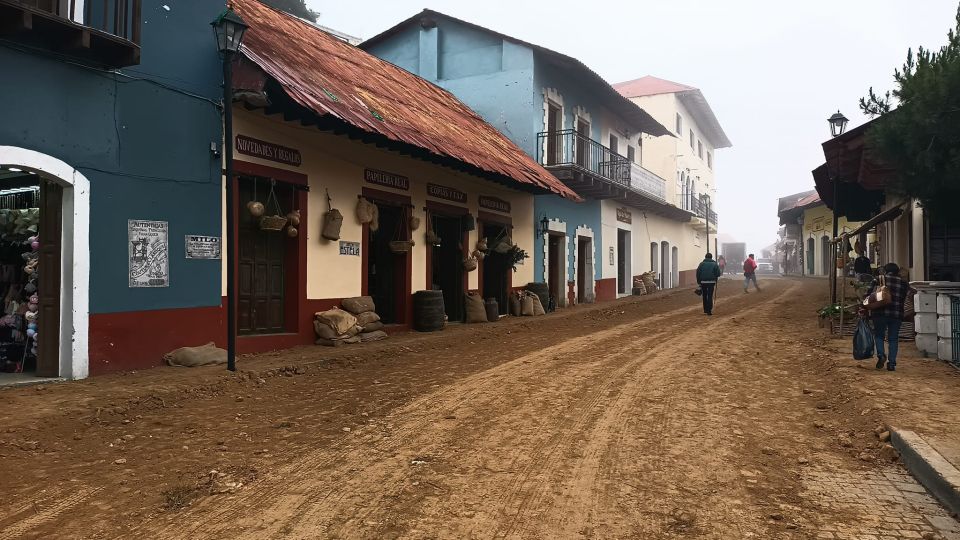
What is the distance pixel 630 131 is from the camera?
81.3 ft

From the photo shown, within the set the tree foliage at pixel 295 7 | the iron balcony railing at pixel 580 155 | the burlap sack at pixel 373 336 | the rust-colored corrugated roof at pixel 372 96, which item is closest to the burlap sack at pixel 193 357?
the burlap sack at pixel 373 336

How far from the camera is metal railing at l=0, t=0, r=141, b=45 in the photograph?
6.48 m

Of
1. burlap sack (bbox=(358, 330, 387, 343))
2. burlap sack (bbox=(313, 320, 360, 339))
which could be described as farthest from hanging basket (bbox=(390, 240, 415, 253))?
burlap sack (bbox=(313, 320, 360, 339))

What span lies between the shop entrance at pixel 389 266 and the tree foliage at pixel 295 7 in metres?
16.6

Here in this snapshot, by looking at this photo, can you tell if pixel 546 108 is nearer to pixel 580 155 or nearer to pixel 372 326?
pixel 580 155

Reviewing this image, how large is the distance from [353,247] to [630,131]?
17.1m

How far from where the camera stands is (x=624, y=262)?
24.4 m

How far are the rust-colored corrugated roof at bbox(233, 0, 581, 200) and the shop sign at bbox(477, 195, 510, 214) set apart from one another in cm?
110

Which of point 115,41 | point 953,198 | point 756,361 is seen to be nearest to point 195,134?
point 115,41

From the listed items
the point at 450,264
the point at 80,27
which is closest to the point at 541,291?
the point at 450,264

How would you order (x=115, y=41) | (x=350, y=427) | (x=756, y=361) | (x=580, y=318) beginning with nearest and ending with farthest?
(x=350, y=427) < (x=115, y=41) < (x=756, y=361) < (x=580, y=318)

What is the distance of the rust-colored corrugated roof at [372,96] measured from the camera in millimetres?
8859

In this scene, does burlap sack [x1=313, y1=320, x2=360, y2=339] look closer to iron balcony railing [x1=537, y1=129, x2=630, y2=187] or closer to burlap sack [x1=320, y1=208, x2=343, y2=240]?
burlap sack [x1=320, y1=208, x2=343, y2=240]

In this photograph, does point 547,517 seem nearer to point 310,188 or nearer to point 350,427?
point 350,427
